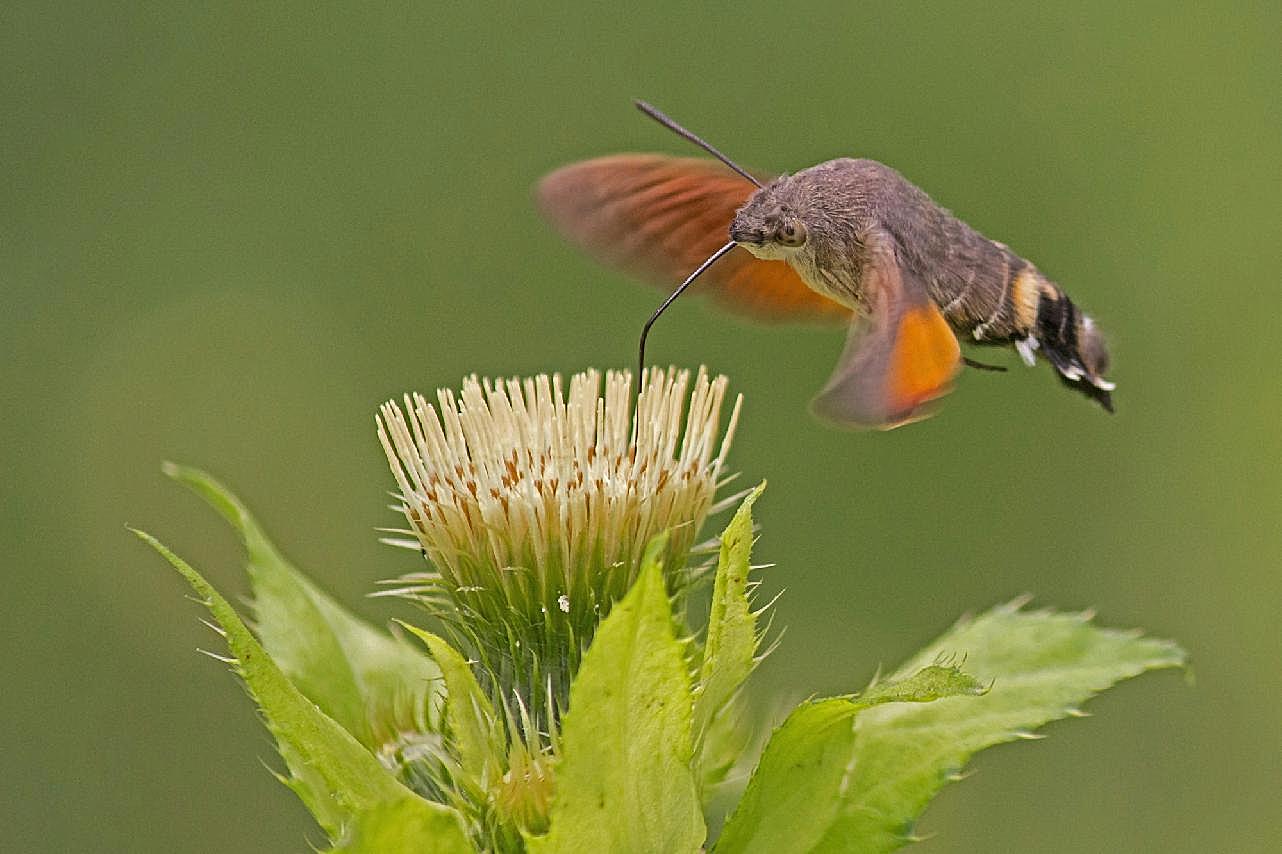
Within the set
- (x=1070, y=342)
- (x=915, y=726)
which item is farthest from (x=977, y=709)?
(x=1070, y=342)

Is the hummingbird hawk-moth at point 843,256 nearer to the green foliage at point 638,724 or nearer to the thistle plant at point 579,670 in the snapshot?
the thistle plant at point 579,670

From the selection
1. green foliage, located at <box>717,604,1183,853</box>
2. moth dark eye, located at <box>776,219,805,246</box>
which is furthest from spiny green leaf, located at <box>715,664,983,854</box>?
moth dark eye, located at <box>776,219,805,246</box>

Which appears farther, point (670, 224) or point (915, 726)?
point (670, 224)

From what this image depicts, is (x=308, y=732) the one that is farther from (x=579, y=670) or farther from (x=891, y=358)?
(x=891, y=358)

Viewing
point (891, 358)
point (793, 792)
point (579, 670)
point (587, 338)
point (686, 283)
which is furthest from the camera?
point (587, 338)

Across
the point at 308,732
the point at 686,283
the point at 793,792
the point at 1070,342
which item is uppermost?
the point at 686,283

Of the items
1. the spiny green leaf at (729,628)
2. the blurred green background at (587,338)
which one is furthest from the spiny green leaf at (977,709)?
the blurred green background at (587,338)

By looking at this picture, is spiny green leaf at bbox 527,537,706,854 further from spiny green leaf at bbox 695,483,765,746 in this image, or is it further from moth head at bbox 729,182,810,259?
moth head at bbox 729,182,810,259
